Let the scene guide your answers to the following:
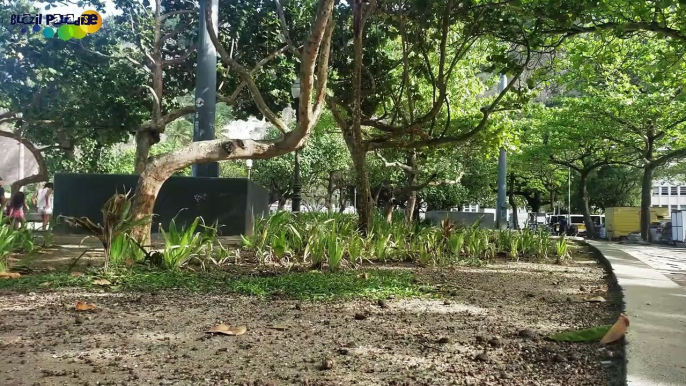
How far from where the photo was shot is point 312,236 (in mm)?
7230

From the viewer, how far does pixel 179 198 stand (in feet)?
36.0

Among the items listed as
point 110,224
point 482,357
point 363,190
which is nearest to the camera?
point 482,357

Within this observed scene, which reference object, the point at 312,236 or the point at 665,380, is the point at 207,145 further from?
the point at 665,380

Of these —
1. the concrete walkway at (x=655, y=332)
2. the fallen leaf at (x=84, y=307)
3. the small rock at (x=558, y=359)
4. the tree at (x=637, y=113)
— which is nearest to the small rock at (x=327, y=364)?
the small rock at (x=558, y=359)

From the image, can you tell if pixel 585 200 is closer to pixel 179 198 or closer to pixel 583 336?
pixel 179 198

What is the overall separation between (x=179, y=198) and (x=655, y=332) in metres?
8.95

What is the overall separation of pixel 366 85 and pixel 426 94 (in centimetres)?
413

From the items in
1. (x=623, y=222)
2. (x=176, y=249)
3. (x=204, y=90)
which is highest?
(x=204, y=90)

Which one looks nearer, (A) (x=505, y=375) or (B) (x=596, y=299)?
(A) (x=505, y=375)

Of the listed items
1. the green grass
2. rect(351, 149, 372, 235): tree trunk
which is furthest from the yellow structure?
the green grass

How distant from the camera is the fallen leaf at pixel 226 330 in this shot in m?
3.65

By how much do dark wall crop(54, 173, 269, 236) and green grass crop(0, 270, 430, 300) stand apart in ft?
16.4

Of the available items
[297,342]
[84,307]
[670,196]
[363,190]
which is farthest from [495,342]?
[670,196]
